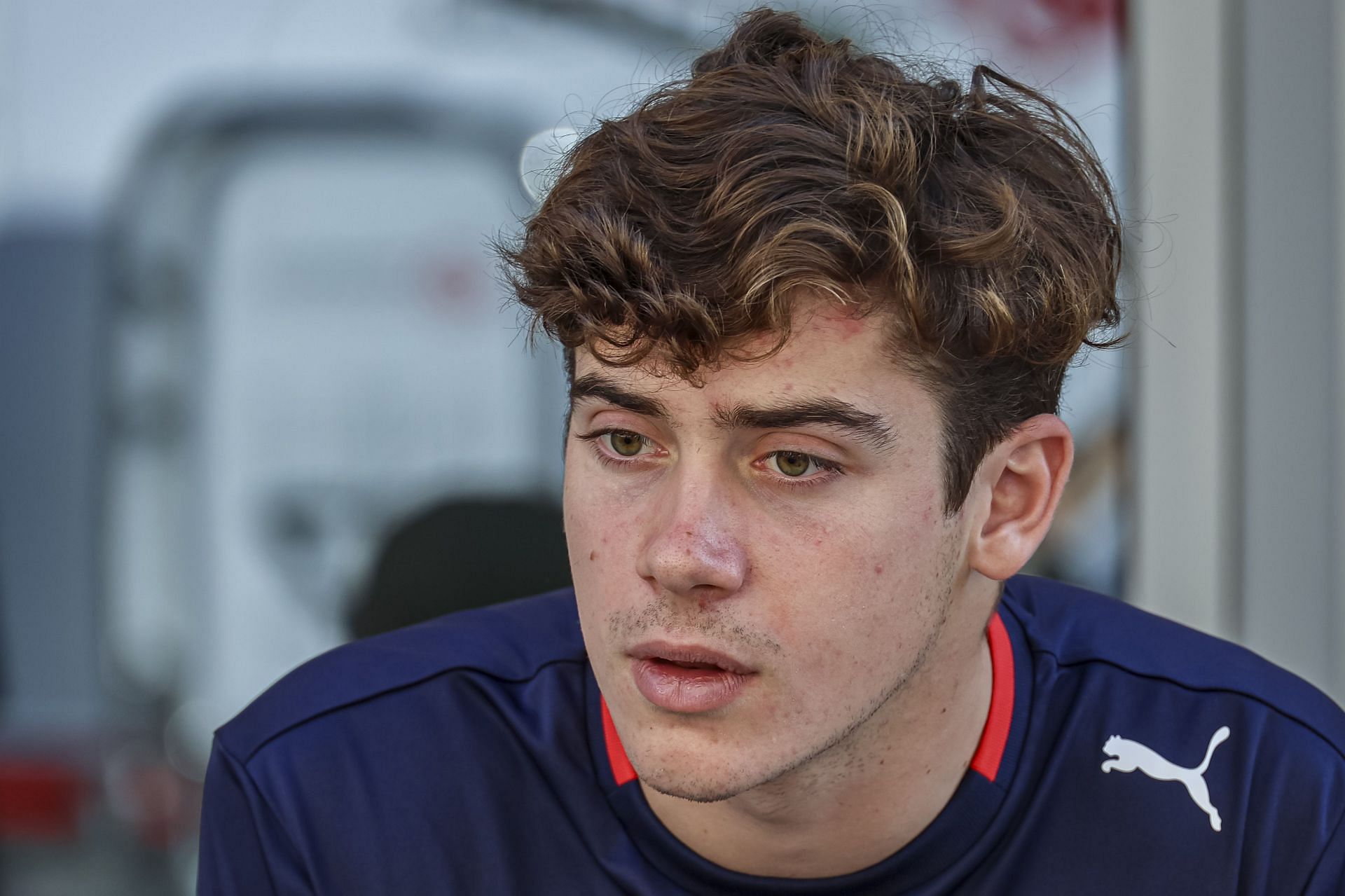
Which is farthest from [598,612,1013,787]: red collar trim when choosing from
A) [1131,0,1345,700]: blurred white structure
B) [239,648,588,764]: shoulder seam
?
[1131,0,1345,700]: blurred white structure

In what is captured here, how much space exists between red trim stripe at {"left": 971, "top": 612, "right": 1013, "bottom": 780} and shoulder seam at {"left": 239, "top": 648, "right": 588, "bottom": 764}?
51 cm

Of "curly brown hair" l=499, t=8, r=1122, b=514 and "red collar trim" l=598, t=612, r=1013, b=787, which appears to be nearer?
"curly brown hair" l=499, t=8, r=1122, b=514

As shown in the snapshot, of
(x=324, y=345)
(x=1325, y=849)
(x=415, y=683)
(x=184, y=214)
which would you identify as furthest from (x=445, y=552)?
(x=1325, y=849)

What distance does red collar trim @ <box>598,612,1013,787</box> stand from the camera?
1597 mm

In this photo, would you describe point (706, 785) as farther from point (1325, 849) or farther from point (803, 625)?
point (1325, 849)

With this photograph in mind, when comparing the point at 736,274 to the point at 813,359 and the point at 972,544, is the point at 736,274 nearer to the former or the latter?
the point at 813,359

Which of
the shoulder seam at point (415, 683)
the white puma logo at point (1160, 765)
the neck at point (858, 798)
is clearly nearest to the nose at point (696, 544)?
the neck at point (858, 798)

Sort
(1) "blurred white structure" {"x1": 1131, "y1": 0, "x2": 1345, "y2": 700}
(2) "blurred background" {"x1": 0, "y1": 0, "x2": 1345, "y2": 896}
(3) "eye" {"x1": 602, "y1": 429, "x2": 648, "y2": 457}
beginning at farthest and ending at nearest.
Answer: (2) "blurred background" {"x1": 0, "y1": 0, "x2": 1345, "y2": 896}, (1) "blurred white structure" {"x1": 1131, "y1": 0, "x2": 1345, "y2": 700}, (3) "eye" {"x1": 602, "y1": 429, "x2": 648, "y2": 457}

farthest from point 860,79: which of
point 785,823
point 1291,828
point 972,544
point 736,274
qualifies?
point 1291,828

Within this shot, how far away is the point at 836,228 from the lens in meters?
1.36

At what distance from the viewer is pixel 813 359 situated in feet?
4.46

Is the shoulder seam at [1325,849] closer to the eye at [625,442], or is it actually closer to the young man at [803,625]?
the young man at [803,625]

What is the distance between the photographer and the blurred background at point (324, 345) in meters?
2.58

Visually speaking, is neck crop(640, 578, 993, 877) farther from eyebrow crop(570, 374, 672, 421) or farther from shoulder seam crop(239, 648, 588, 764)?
eyebrow crop(570, 374, 672, 421)
